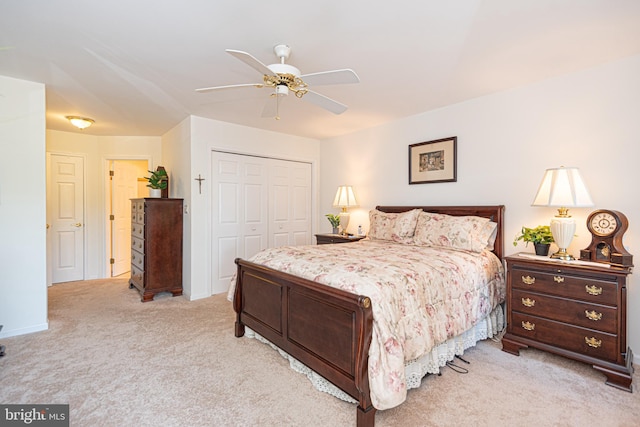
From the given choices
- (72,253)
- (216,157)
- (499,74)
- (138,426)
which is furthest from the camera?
(72,253)

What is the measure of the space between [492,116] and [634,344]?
7.59 ft

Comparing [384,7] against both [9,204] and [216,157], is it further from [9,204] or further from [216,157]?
[9,204]

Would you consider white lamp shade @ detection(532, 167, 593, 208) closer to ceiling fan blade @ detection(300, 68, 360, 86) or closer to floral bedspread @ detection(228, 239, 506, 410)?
floral bedspread @ detection(228, 239, 506, 410)

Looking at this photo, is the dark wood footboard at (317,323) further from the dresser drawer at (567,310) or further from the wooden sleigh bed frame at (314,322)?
the dresser drawer at (567,310)

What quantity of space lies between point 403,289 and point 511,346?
54.7 inches

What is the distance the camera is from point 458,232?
3.01 m

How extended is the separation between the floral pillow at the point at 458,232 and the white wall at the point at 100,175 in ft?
14.4

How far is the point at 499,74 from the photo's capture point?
2.74m

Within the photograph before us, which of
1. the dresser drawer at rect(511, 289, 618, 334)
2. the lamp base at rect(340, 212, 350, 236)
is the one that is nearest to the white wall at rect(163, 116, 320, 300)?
the lamp base at rect(340, 212, 350, 236)

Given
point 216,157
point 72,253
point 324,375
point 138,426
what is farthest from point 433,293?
point 72,253

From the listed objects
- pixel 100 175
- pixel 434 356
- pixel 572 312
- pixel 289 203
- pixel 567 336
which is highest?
pixel 100 175

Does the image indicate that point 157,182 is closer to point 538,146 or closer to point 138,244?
point 138,244

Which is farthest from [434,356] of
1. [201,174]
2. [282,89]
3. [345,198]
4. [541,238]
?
[201,174]

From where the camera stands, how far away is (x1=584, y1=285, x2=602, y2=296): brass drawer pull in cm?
213
